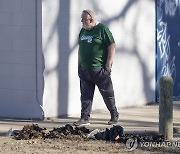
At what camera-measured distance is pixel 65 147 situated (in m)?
9.98

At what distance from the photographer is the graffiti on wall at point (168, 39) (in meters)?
15.5

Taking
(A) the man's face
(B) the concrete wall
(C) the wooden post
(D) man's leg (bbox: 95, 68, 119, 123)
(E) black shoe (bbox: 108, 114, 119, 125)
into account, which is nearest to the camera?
(C) the wooden post

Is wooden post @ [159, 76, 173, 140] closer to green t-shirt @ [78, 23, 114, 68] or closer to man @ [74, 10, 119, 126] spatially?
man @ [74, 10, 119, 126]

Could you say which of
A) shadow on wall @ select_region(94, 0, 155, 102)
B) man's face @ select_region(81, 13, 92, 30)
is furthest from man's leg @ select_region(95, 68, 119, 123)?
shadow on wall @ select_region(94, 0, 155, 102)

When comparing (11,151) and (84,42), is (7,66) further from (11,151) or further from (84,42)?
(11,151)

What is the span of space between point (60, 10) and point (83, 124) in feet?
7.32

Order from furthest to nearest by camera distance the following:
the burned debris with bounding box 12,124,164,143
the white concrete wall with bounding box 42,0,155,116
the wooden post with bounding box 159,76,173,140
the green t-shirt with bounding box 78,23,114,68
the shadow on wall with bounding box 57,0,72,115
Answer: the shadow on wall with bounding box 57,0,72,115 → the white concrete wall with bounding box 42,0,155,116 → the green t-shirt with bounding box 78,23,114,68 → the wooden post with bounding box 159,76,173,140 → the burned debris with bounding box 12,124,164,143

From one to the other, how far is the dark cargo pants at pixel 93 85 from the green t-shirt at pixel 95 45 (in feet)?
0.44

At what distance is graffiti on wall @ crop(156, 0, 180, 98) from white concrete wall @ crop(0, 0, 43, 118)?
3585 millimetres

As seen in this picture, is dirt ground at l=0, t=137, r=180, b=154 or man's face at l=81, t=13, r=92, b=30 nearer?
dirt ground at l=0, t=137, r=180, b=154

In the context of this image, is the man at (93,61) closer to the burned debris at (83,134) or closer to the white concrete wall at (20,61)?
the white concrete wall at (20,61)

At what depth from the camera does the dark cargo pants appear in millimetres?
12117

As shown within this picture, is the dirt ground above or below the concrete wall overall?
below

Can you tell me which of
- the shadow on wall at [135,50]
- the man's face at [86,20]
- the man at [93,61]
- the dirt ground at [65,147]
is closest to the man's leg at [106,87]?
the man at [93,61]
